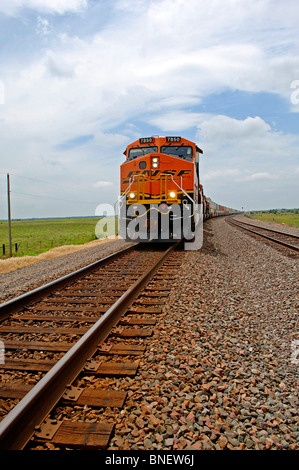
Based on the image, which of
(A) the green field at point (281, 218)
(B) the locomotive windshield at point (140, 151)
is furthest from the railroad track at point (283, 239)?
(A) the green field at point (281, 218)

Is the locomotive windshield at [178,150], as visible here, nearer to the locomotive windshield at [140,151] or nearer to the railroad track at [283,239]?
the locomotive windshield at [140,151]

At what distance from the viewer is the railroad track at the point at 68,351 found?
223cm

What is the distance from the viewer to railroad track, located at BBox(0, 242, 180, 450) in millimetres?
2229

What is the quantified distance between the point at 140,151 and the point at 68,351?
33.8 feet

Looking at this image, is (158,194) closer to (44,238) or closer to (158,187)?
(158,187)

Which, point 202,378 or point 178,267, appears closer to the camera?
point 202,378

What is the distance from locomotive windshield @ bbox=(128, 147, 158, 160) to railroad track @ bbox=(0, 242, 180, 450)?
677 centimetres

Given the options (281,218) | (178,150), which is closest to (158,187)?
(178,150)

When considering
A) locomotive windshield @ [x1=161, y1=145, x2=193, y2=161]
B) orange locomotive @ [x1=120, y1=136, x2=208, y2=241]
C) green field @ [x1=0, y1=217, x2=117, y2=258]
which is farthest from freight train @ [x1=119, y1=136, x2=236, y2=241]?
green field @ [x1=0, y1=217, x2=117, y2=258]

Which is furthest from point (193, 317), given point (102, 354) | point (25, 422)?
point (25, 422)

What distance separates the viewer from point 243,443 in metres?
2.17

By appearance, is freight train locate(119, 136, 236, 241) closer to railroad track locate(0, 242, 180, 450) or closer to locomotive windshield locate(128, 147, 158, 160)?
locomotive windshield locate(128, 147, 158, 160)
